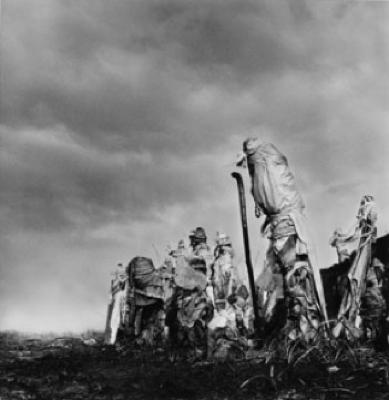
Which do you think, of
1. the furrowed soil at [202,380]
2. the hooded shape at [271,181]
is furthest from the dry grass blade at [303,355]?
the hooded shape at [271,181]

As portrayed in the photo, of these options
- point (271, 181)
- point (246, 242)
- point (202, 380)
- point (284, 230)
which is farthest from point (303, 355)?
point (271, 181)

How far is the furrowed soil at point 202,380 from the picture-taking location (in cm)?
681

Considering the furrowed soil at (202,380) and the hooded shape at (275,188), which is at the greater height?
the hooded shape at (275,188)

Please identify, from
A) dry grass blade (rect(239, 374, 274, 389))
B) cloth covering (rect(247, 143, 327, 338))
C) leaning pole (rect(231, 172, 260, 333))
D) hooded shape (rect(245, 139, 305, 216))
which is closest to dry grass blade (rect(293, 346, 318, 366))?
dry grass blade (rect(239, 374, 274, 389))

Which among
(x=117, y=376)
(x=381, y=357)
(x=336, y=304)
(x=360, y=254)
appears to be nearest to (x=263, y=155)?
(x=360, y=254)

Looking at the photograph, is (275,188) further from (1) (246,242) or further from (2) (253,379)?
(2) (253,379)

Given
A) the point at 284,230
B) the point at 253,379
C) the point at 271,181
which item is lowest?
the point at 253,379

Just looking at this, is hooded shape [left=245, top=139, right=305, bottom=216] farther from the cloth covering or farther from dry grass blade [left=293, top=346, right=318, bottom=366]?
dry grass blade [left=293, top=346, right=318, bottom=366]

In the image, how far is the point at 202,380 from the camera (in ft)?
24.4

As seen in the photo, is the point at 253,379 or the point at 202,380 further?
the point at 202,380

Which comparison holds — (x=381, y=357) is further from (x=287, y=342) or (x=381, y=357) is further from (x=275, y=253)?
(x=275, y=253)

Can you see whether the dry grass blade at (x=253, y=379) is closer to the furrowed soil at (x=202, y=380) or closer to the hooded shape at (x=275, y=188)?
the furrowed soil at (x=202, y=380)

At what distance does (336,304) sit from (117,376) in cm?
1025

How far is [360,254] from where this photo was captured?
1177 cm
